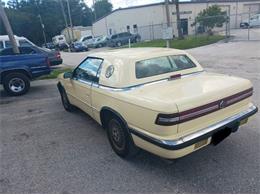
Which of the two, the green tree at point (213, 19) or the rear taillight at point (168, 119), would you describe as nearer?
the rear taillight at point (168, 119)

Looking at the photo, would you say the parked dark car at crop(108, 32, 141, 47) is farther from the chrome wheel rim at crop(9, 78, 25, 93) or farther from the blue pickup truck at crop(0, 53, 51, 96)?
the chrome wheel rim at crop(9, 78, 25, 93)

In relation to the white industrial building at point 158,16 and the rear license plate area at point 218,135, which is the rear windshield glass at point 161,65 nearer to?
the rear license plate area at point 218,135

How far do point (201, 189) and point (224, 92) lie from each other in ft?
3.99

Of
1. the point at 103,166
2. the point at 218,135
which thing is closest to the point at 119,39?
the point at 103,166

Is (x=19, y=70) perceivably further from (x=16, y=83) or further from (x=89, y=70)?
(x=89, y=70)

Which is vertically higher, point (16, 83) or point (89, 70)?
point (89, 70)

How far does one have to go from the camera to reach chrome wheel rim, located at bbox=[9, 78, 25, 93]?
7.94m

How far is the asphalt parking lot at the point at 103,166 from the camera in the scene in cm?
292

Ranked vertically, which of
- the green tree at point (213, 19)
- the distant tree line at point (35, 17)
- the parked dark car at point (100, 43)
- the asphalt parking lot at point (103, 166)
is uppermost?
the distant tree line at point (35, 17)

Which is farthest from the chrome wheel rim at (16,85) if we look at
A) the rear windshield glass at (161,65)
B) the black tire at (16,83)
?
the rear windshield glass at (161,65)

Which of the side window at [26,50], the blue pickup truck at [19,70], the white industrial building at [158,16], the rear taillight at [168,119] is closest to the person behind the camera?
the rear taillight at [168,119]

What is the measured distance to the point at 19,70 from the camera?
7.89 meters

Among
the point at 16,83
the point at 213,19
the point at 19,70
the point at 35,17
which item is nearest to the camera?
the point at 19,70

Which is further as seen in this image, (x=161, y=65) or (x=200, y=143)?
(x=161, y=65)
